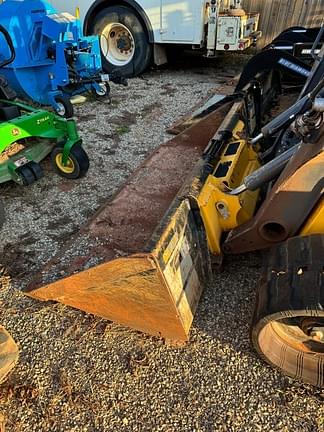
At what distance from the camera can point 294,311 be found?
5.74 feet

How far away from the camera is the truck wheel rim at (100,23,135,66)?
7691 millimetres

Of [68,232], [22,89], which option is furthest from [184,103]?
[68,232]

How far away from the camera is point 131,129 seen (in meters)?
5.43

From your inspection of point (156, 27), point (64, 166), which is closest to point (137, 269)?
point (64, 166)

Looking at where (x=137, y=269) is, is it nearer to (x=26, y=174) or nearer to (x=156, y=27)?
(x=26, y=174)

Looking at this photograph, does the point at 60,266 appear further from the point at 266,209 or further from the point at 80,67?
the point at 80,67

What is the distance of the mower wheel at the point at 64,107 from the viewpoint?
5.46 metres

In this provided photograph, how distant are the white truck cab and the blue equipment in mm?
1252

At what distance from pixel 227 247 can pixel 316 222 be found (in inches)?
24.7

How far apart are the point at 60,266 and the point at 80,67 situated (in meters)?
4.10

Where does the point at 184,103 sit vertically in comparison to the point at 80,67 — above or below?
below

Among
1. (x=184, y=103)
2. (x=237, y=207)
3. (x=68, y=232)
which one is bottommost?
→ (x=184, y=103)

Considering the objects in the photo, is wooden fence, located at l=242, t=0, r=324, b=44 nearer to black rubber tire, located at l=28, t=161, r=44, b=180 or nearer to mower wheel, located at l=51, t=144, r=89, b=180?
mower wheel, located at l=51, t=144, r=89, b=180

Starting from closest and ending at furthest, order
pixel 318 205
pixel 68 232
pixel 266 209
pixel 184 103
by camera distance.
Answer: pixel 318 205 → pixel 266 209 → pixel 68 232 → pixel 184 103
